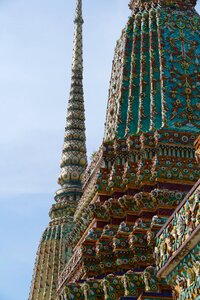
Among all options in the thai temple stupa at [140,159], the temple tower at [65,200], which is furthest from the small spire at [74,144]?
the thai temple stupa at [140,159]

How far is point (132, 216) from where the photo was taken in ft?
40.3

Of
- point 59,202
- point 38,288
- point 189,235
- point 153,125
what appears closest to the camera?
point 189,235

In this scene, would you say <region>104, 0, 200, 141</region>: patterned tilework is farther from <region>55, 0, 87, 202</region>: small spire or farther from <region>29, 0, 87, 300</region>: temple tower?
<region>55, 0, 87, 202</region>: small spire

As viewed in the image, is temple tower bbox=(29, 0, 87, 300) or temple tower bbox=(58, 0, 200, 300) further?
temple tower bbox=(29, 0, 87, 300)

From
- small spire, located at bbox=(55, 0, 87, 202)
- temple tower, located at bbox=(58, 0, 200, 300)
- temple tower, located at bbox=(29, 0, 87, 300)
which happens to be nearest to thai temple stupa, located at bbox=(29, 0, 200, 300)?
temple tower, located at bbox=(58, 0, 200, 300)

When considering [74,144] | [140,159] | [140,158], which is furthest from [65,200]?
[140,159]

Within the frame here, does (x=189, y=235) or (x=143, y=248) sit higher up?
(x=143, y=248)

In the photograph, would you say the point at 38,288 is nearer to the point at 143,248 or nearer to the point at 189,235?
the point at 143,248

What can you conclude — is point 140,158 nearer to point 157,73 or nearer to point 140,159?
point 140,159

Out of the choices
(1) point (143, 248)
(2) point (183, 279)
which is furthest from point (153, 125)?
(2) point (183, 279)

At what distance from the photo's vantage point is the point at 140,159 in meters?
13.0

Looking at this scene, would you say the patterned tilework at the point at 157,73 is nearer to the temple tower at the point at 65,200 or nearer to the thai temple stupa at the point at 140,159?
the thai temple stupa at the point at 140,159

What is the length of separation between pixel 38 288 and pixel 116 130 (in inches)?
533

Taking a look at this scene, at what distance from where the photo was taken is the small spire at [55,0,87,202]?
92.2 ft
